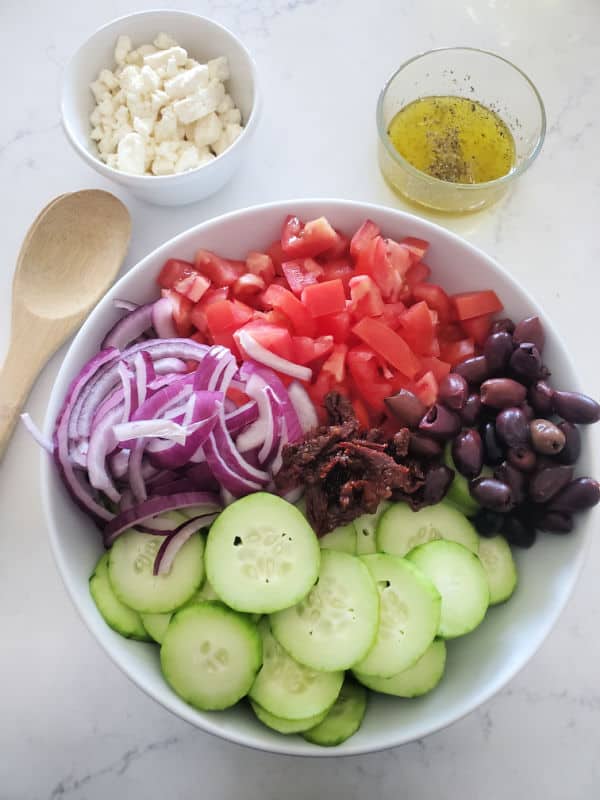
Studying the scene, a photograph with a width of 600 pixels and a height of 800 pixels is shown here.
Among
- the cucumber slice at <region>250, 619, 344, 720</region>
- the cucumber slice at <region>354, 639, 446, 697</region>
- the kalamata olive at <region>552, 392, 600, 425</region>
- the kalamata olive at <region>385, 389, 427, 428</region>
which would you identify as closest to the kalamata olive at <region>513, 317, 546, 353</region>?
the kalamata olive at <region>552, 392, 600, 425</region>

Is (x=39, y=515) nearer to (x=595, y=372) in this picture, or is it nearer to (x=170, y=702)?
(x=170, y=702)

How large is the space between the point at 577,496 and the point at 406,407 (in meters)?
0.33

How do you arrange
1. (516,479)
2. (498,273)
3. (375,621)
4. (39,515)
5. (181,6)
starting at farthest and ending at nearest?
(181,6) < (39,515) < (498,273) < (516,479) < (375,621)

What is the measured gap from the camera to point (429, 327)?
52.4 inches

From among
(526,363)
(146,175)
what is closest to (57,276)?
(146,175)

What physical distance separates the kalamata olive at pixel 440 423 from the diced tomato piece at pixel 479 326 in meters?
0.20

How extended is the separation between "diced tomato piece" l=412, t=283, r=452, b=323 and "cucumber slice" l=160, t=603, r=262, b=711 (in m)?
0.71

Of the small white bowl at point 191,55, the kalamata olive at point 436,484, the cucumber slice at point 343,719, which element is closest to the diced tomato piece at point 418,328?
the kalamata olive at point 436,484

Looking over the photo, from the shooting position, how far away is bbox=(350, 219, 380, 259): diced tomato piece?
1.35m

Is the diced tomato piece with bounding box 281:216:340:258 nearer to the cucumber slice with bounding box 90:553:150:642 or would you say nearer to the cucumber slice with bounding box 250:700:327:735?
the cucumber slice with bounding box 90:553:150:642

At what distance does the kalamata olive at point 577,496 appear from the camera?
3.89ft

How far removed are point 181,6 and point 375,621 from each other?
161 centimetres

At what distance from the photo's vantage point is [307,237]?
4.41ft

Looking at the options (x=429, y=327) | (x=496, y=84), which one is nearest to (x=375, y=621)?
(x=429, y=327)
